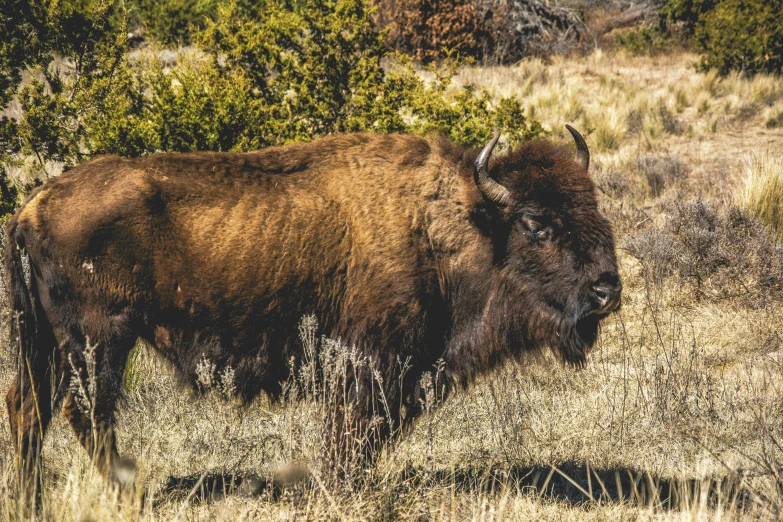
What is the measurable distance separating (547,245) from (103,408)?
2.78m

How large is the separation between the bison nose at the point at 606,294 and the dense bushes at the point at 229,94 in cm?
391

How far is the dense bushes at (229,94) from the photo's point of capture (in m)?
6.79

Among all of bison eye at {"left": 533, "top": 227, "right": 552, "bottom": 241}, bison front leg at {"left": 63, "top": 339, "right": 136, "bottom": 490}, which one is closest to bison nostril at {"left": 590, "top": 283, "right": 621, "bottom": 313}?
bison eye at {"left": 533, "top": 227, "right": 552, "bottom": 241}

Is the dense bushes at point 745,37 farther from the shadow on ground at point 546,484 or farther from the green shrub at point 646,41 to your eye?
the shadow on ground at point 546,484

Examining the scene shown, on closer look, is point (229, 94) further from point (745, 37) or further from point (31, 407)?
point (745, 37)

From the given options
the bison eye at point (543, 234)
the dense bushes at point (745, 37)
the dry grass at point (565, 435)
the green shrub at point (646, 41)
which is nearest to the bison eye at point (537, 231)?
the bison eye at point (543, 234)

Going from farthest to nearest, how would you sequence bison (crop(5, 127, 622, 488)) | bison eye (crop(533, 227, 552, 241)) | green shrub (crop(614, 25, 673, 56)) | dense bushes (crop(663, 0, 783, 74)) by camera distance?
1. green shrub (crop(614, 25, 673, 56))
2. dense bushes (crop(663, 0, 783, 74))
3. bison eye (crop(533, 227, 552, 241))
4. bison (crop(5, 127, 622, 488))

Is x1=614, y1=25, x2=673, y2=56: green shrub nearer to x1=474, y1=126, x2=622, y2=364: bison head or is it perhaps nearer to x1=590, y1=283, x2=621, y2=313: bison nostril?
x1=474, y1=126, x2=622, y2=364: bison head

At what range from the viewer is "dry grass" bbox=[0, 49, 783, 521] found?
3.76 m

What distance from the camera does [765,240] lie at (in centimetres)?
823

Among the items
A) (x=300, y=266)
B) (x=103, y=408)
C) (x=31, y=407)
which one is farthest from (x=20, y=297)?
(x=300, y=266)

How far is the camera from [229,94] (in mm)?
6770

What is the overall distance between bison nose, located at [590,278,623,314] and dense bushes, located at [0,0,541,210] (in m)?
3.91

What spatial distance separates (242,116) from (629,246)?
497cm
